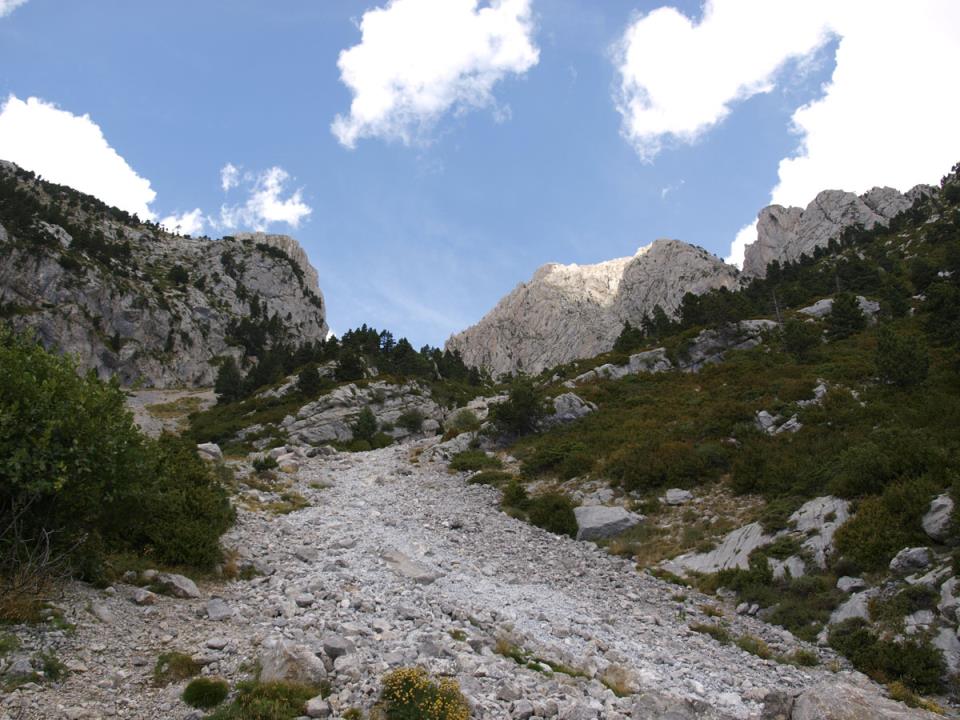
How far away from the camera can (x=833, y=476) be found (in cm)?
1795

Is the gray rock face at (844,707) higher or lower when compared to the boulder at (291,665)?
higher

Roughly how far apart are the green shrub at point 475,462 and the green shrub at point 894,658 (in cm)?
2019

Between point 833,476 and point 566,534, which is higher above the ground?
point 833,476

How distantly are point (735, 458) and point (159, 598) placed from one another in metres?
20.5

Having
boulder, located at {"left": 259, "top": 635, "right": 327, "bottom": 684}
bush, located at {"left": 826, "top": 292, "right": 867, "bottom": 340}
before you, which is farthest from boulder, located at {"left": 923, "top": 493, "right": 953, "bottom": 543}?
bush, located at {"left": 826, "top": 292, "right": 867, "bottom": 340}

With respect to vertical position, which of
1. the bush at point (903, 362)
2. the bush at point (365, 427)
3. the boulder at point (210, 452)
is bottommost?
the boulder at point (210, 452)

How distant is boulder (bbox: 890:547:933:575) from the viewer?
1265cm

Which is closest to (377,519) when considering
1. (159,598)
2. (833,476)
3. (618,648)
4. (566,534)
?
(566,534)

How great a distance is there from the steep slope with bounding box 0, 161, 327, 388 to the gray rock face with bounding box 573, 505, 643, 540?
228 ft

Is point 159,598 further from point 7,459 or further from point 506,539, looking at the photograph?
point 506,539

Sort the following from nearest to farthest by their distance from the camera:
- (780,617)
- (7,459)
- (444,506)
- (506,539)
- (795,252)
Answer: (7,459)
(780,617)
(506,539)
(444,506)
(795,252)

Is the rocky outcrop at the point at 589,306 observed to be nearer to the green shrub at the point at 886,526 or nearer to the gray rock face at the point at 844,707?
the green shrub at the point at 886,526

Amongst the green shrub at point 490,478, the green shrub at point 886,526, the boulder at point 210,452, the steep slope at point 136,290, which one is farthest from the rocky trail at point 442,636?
the steep slope at point 136,290

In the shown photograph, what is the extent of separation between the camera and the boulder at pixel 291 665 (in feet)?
26.4
